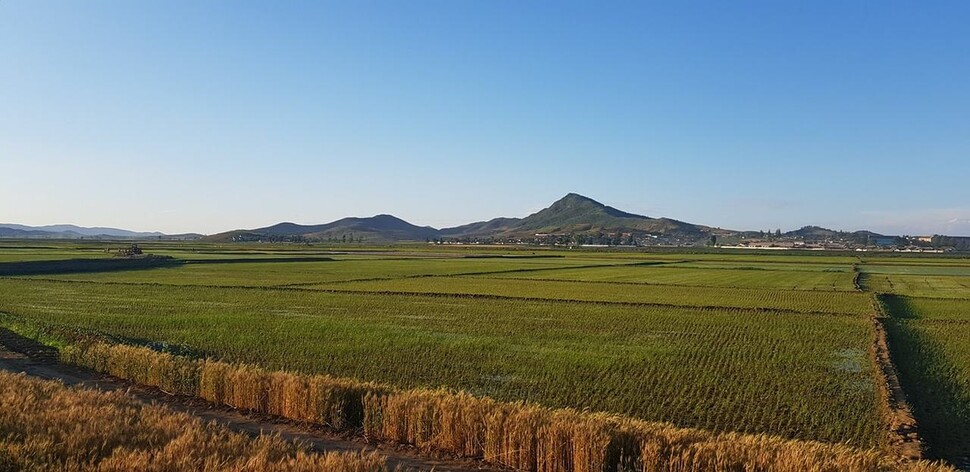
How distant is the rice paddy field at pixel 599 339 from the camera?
14.4 meters

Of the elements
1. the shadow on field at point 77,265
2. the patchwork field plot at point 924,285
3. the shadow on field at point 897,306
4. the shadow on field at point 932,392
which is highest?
the shadow on field at point 77,265

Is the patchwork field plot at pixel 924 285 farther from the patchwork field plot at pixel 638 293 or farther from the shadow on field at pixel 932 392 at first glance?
the shadow on field at pixel 932 392

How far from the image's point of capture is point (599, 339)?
74.3 ft

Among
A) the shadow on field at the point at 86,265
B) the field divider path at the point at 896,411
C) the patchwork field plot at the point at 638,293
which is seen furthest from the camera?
the shadow on field at the point at 86,265

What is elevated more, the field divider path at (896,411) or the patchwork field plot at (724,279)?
the patchwork field plot at (724,279)

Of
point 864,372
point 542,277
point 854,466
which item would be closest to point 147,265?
point 542,277

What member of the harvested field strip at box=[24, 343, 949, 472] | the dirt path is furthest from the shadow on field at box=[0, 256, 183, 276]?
the harvested field strip at box=[24, 343, 949, 472]

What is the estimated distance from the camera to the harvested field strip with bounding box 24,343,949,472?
28.2ft

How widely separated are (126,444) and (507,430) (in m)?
5.09

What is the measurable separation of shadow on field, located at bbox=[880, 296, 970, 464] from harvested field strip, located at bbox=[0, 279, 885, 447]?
0.86m

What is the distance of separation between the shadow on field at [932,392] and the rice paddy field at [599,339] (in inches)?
2.5

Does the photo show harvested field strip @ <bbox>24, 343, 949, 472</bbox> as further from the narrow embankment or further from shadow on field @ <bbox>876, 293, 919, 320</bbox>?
shadow on field @ <bbox>876, 293, 919, 320</bbox>

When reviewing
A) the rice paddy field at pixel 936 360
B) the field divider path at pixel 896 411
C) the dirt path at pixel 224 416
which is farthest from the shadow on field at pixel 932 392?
the dirt path at pixel 224 416

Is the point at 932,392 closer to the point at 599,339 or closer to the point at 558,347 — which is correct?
the point at 599,339
